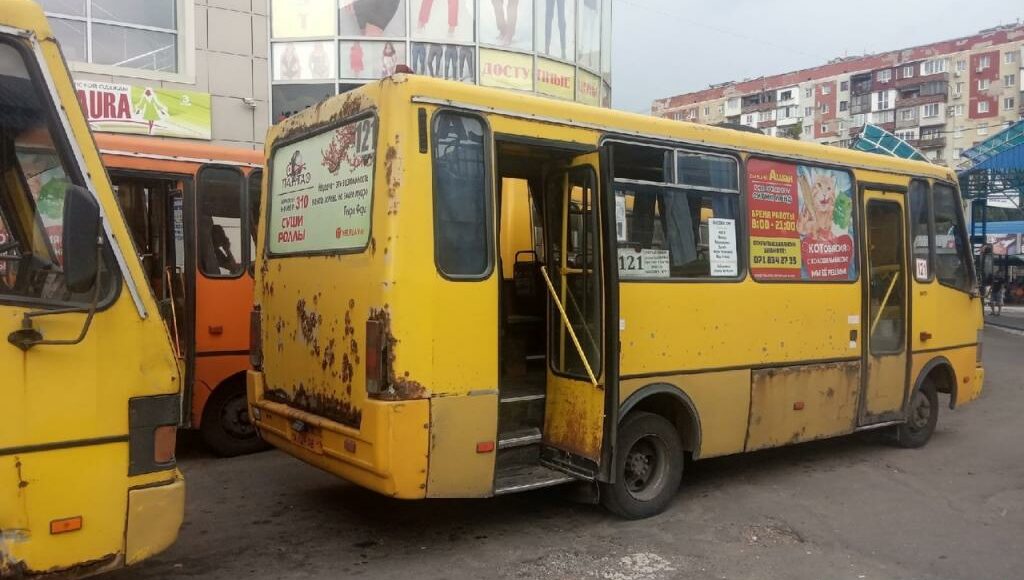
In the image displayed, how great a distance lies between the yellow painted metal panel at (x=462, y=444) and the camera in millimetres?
4773

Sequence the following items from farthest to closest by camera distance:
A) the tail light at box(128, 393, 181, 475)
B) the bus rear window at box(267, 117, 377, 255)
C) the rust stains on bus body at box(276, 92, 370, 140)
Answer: the rust stains on bus body at box(276, 92, 370, 140) → the bus rear window at box(267, 117, 377, 255) → the tail light at box(128, 393, 181, 475)

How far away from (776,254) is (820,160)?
1052mm

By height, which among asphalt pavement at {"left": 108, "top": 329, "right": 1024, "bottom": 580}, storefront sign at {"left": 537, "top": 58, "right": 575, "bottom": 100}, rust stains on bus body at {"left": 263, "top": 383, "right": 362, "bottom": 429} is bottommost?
asphalt pavement at {"left": 108, "top": 329, "right": 1024, "bottom": 580}

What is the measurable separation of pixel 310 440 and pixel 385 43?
11381mm

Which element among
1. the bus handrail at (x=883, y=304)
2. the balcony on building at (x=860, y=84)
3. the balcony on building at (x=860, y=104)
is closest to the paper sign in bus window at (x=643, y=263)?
the bus handrail at (x=883, y=304)

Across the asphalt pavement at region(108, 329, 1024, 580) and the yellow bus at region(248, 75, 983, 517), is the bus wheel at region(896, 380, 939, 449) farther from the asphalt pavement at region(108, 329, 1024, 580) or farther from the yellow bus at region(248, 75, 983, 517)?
the asphalt pavement at region(108, 329, 1024, 580)

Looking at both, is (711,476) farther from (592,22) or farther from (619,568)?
(592,22)

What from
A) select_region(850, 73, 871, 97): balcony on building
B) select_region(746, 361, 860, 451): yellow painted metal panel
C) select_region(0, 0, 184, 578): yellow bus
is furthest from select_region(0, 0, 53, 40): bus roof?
select_region(850, 73, 871, 97): balcony on building

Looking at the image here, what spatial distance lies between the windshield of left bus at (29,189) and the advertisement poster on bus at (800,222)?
194 inches

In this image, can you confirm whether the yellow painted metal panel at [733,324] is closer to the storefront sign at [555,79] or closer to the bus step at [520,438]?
the bus step at [520,438]

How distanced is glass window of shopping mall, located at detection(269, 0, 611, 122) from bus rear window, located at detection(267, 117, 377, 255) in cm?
968

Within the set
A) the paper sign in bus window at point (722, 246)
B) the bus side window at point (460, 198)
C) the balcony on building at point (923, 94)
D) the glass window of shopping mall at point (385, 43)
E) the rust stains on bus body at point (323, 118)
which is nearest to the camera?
the bus side window at point (460, 198)

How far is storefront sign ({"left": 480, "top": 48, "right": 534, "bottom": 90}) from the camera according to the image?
15625 mm

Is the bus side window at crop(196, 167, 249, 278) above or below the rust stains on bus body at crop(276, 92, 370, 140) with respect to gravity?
below
